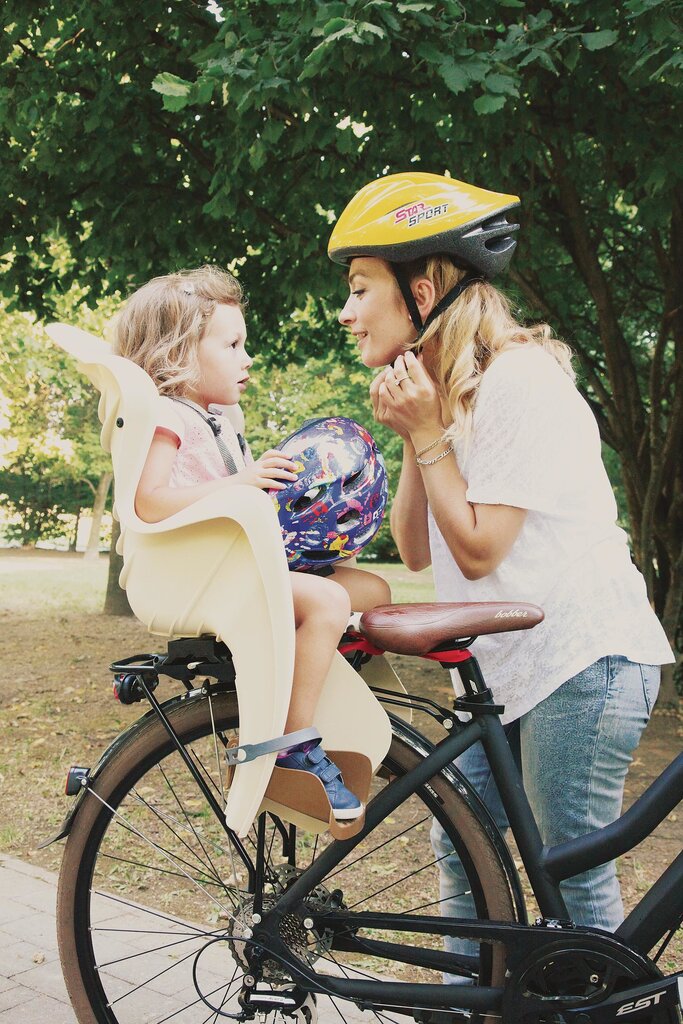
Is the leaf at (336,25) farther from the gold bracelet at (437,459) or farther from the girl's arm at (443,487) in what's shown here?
the gold bracelet at (437,459)

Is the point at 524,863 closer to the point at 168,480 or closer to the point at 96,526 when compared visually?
the point at 168,480

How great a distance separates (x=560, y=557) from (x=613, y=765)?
0.46 m

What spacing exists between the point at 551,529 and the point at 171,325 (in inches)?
44.0

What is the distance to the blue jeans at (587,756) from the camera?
2.13 metres

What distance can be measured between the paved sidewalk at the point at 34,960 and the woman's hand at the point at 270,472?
164 cm

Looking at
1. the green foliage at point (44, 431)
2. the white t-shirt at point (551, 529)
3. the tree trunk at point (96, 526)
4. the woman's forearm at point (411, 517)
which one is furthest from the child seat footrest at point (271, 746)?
the tree trunk at point (96, 526)

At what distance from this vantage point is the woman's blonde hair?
2582 millimetres

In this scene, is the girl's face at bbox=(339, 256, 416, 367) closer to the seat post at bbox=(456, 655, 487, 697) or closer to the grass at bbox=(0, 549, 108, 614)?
the seat post at bbox=(456, 655, 487, 697)

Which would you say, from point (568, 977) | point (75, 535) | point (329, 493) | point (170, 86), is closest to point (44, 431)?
point (75, 535)

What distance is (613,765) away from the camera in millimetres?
2176

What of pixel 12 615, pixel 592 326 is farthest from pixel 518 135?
pixel 12 615

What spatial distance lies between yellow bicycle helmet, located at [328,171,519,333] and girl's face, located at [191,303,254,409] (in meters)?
0.45

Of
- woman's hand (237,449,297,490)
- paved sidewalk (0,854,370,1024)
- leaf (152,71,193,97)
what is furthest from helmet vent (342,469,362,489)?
leaf (152,71,193,97)

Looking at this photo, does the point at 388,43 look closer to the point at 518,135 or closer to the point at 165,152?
the point at 518,135
